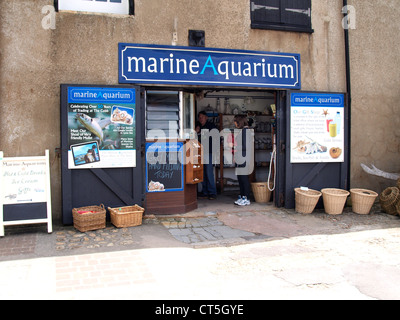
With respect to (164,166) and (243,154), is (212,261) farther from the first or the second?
(243,154)

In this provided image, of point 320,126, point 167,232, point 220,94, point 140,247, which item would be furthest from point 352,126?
point 140,247

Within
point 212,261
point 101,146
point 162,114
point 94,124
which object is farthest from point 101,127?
point 212,261

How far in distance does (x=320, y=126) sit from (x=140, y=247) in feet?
15.0

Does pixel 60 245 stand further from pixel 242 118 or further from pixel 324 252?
pixel 242 118

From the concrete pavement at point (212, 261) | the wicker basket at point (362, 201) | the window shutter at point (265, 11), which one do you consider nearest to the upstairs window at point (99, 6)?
the window shutter at point (265, 11)

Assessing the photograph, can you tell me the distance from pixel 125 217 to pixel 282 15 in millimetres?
4974

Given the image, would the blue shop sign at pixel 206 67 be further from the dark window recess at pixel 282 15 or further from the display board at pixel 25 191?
the display board at pixel 25 191

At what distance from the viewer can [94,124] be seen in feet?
21.4

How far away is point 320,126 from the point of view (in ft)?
26.0

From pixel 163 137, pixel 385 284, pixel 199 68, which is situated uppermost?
pixel 199 68

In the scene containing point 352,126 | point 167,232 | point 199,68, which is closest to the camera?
point 167,232

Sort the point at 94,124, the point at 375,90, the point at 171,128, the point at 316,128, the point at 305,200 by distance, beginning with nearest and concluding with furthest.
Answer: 1. the point at 94,124
2. the point at 171,128
3. the point at 305,200
4. the point at 316,128
5. the point at 375,90

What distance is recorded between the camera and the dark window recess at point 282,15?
7.55 metres

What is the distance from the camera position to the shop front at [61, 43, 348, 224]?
6.52 meters
